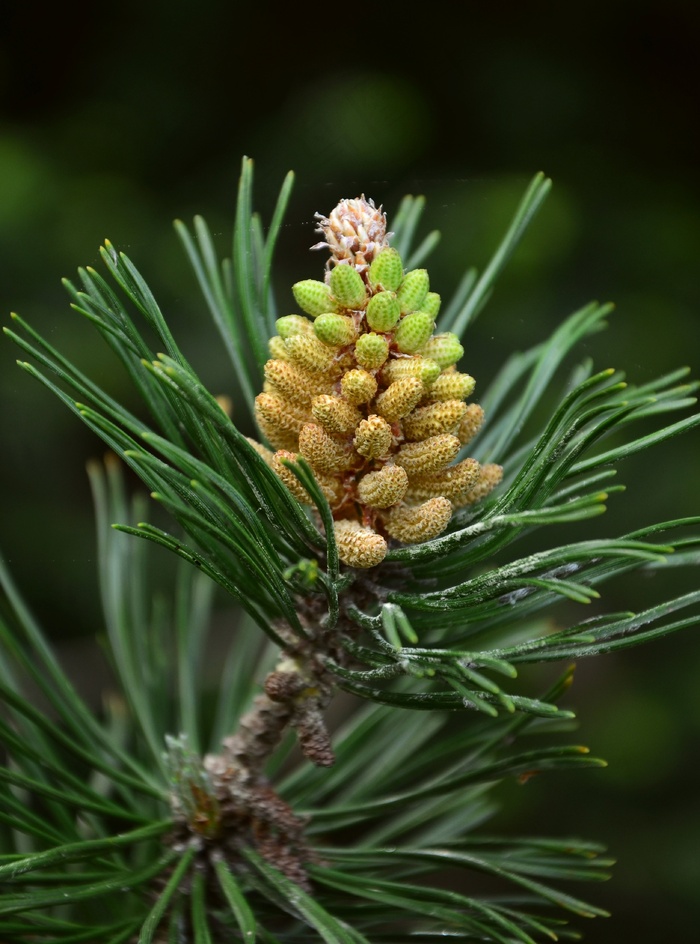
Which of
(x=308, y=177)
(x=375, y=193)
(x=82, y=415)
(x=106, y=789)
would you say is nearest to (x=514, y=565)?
(x=82, y=415)

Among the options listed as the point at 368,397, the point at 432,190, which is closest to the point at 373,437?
the point at 368,397

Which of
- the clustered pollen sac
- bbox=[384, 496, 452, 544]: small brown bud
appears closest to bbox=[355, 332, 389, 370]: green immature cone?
the clustered pollen sac

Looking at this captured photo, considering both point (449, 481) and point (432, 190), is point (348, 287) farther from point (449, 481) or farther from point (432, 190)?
point (432, 190)

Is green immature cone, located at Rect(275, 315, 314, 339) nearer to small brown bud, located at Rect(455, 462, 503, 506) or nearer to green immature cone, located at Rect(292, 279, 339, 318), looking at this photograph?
green immature cone, located at Rect(292, 279, 339, 318)

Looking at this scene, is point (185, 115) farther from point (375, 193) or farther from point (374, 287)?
point (374, 287)

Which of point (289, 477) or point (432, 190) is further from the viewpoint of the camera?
point (432, 190)

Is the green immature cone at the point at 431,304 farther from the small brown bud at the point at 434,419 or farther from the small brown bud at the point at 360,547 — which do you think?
the small brown bud at the point at 360,547
